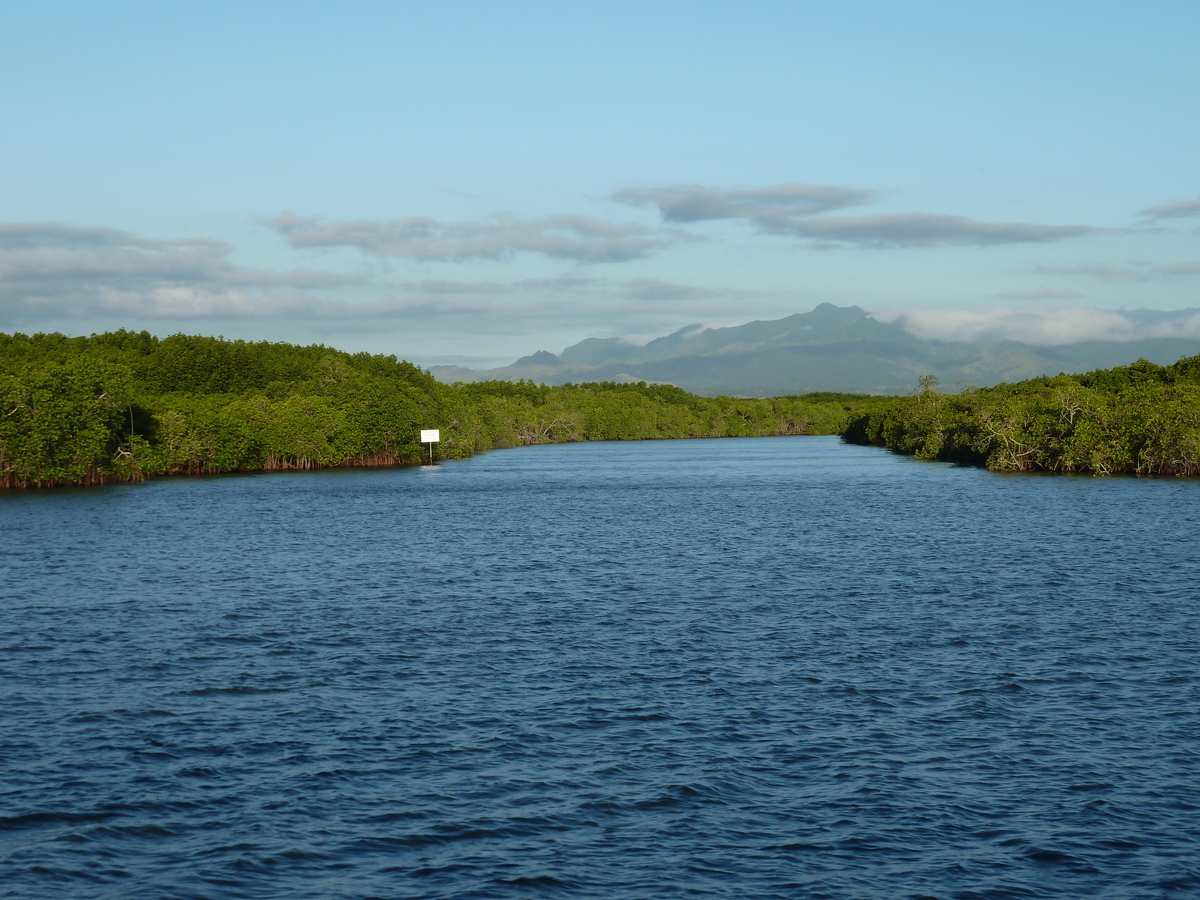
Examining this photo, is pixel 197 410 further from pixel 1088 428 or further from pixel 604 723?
pixel 604 723

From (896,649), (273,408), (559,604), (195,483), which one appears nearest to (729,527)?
(559,604)

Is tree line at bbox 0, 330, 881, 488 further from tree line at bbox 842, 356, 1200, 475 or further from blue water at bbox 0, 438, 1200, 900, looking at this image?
tree line at bbox 842, 356, 1200, 475

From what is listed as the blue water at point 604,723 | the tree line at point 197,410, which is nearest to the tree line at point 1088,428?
the blue water at point 604,723

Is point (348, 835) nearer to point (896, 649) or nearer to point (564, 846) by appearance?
point (564, 846)

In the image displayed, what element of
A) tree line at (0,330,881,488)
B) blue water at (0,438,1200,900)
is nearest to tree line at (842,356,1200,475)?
blue water at (0,438,1200,900)

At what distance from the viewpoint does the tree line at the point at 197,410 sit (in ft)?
298

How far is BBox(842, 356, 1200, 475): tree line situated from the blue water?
53.3 meters

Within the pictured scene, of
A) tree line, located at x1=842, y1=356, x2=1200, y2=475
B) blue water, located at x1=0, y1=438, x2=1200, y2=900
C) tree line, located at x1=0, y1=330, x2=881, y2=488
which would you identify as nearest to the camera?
blue water, located at x1=0, y1=438, x2=1200, y2=900

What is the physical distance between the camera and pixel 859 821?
650 inches

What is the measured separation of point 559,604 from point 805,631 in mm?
8931

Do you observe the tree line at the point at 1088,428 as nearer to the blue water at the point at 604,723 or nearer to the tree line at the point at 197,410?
the blue water at the point at 604,723

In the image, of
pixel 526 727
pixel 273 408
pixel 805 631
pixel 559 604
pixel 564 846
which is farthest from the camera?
pixel 273 408

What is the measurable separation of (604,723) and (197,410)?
11422 centimetres

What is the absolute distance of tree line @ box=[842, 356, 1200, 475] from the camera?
9425cm
